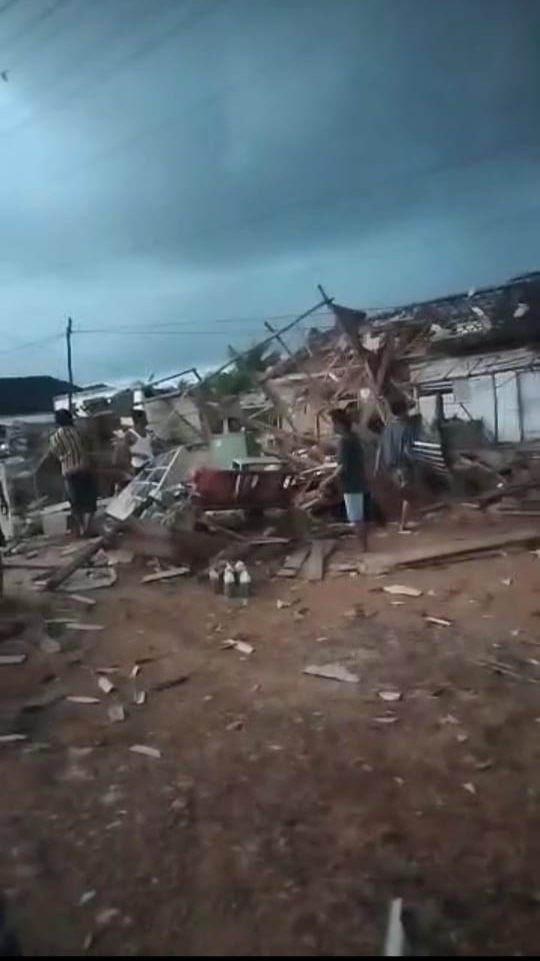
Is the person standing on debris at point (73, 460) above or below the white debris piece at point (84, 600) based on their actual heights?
above

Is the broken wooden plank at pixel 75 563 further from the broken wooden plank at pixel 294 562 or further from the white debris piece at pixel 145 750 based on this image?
the white debris piece at pixel 145 750

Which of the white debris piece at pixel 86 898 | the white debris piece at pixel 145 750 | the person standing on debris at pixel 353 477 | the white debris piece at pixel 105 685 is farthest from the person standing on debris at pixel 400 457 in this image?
the white debris piece at pixel 86 898

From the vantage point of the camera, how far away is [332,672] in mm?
6258

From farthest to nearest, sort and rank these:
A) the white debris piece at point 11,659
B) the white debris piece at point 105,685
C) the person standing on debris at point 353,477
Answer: the person standing on debris at point 353,477 < the white debris piece at point 11,659 < the white debris piece at point 105,685

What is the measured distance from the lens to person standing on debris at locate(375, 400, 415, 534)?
1295 cm

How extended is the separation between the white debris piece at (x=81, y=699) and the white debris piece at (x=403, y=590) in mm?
3952

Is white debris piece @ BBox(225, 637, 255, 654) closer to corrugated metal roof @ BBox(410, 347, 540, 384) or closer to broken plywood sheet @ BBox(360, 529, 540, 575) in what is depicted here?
broken plywood sheet @ BBox(360, 529, 540, 575)

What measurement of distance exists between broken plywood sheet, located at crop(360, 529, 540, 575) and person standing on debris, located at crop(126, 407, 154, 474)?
6265 mm

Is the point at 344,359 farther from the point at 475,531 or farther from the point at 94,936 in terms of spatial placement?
the point at 94,936

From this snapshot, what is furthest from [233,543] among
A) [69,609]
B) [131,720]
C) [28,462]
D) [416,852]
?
[28,462]

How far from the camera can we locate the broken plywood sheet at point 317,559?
990 centimetres


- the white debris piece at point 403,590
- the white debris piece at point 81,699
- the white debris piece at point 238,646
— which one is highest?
the white debris piece at point 81,699

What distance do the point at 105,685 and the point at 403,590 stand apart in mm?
3866

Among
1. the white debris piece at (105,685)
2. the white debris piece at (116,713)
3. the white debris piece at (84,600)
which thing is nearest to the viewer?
the white debris piece at (116,713)
